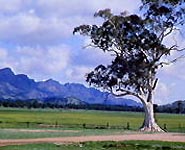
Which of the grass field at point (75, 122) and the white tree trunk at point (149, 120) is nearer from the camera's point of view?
the white tree trunk at point (149, 120)

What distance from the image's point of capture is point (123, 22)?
61656mm

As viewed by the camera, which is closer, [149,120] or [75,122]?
[149,120]

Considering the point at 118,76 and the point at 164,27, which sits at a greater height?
the point at 164,27

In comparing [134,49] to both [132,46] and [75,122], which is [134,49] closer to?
[132,46]

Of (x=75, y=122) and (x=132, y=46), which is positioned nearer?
(x=132, y=46)

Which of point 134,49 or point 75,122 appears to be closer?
point 134,49

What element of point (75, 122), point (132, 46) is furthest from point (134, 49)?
point (75, 122)

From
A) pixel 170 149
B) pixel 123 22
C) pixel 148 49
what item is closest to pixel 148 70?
pixel 148 49

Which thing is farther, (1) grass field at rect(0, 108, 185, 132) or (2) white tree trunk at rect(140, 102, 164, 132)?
(1) grass field at rect(0, 108, 185, 132)

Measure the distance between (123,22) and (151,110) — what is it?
10601 mm

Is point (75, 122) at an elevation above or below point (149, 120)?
above

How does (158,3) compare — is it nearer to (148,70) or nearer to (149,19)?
(149,19)

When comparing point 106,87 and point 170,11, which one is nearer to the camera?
point 170,11

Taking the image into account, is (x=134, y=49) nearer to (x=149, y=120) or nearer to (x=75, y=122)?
(x=149, y=120)
